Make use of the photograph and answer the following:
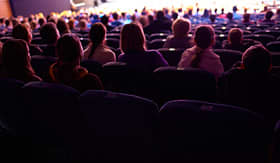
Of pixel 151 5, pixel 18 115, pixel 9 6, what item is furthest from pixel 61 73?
pixel 151 5

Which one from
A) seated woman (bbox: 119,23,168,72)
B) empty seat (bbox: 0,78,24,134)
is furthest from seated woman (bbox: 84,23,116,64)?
Result: empty seat (bbox: 0,78,24,134)

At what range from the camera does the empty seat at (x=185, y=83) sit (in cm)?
207

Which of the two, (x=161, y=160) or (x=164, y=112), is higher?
(x=164, y=112)

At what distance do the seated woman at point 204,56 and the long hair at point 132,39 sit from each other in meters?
0.56

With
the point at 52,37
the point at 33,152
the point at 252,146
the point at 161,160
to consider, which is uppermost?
the point at 52,37

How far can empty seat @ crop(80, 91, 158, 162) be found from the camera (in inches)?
55.9

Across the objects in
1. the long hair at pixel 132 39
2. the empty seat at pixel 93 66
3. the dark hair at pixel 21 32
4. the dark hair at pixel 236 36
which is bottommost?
the empty seat at pixel 93 66

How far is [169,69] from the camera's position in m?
2.14

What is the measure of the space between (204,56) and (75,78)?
147cm

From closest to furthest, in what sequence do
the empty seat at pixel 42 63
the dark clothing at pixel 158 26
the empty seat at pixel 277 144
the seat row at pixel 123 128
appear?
the empty seat at pixel 277 144
the seat row at pixel 123 128
the empty seat at pixel 42 63
the dark clothing at pixel 158 26

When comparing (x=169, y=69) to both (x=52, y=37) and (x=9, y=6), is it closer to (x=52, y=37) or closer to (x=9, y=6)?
(x=52, y=37)

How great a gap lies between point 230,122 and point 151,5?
800 inches

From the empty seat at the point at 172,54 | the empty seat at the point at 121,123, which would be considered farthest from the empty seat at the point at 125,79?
the empty seat at the point at 172,54

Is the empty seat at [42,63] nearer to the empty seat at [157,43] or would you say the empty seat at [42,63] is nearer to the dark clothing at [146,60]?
the dark clothing at [146,60]
